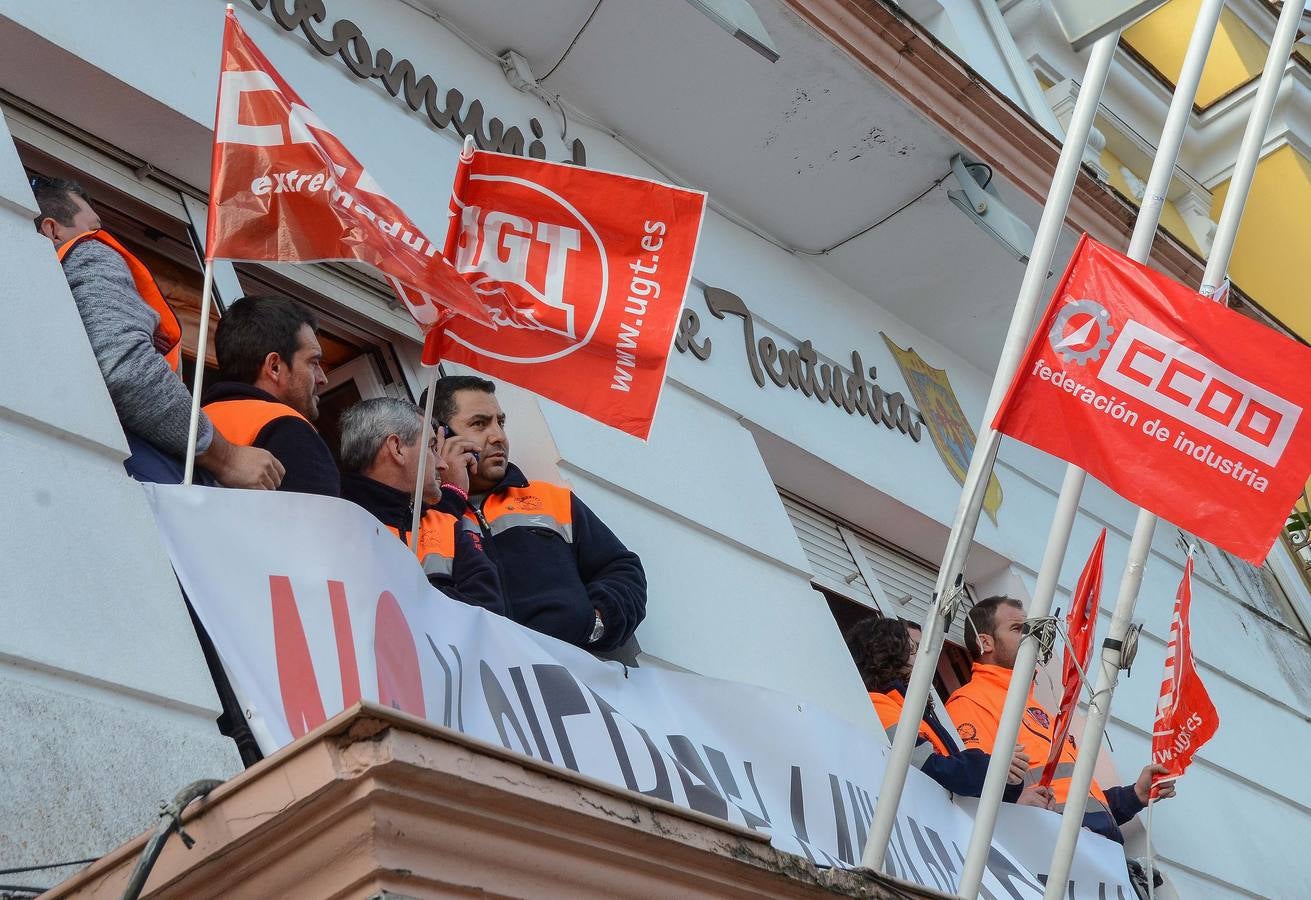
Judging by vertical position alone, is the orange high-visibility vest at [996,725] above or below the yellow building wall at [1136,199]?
below

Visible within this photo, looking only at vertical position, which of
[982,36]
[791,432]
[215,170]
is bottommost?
[215,170]

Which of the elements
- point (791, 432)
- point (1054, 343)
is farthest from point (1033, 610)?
point (791, 432)

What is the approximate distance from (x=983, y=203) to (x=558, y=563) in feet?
12.1

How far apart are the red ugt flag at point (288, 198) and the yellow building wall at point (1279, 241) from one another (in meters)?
9.66

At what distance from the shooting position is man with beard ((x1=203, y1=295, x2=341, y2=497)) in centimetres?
423

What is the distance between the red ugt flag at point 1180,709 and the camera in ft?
21.1

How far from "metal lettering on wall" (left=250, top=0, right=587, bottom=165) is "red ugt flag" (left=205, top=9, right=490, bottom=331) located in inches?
58.8

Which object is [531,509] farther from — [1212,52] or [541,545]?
[1212,52]

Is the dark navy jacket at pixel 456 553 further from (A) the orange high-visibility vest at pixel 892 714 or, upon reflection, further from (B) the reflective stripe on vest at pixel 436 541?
(A) the orange high-visibility vest at pixel 892 714

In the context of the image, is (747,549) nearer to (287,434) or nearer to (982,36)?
(287,434)

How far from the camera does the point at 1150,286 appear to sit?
→ 14.7 feet

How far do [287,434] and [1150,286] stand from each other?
7.38 ft

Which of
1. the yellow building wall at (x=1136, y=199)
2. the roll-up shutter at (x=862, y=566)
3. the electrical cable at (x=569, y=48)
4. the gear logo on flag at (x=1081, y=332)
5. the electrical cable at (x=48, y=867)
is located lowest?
the electrical cable at (x=48, y=867)

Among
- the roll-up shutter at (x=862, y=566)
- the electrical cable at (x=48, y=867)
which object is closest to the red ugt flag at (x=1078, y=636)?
the roll-up shutter at (x=862, y=566)
